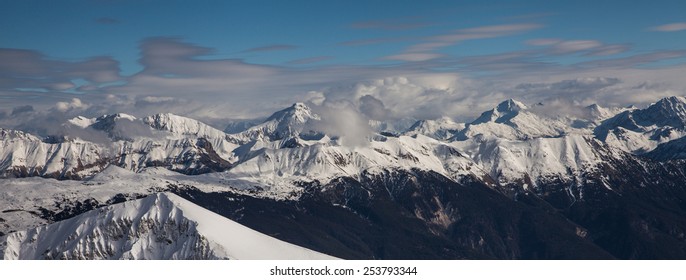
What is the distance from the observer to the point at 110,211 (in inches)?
7835

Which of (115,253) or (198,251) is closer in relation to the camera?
(198,251)

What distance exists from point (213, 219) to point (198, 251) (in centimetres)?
1693
